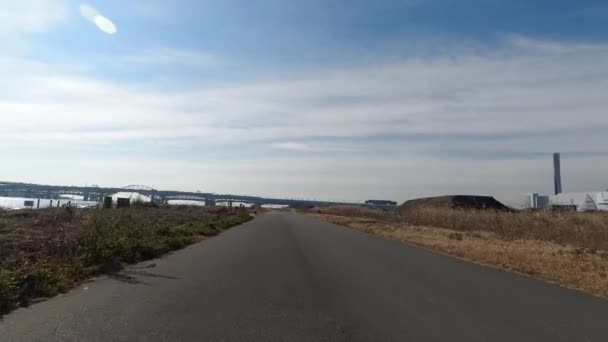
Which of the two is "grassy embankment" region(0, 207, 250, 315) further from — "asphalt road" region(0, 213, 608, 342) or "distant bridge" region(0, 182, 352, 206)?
"distant bridge" region(0, 182, 352, 206)

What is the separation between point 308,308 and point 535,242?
21290 millimetres

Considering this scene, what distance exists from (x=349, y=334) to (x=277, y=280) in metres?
5.15

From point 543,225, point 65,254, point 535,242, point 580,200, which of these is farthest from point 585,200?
point 65,254

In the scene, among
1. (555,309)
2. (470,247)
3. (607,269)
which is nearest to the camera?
(555,309)

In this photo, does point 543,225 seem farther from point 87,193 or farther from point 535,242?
point 87,193

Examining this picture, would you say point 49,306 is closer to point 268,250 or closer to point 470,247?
point 268,250

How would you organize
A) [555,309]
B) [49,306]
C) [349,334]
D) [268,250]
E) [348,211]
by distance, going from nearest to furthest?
[349,334]
[49,306]
[555,309]
[268,250]
[348,211]

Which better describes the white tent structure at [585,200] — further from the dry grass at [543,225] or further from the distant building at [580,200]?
the dry grass at [543,225]

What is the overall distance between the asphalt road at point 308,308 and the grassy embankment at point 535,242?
5.53 feet

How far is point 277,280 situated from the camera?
11953mm

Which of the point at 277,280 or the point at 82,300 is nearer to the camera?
the point at 82,300

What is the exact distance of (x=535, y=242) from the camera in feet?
87.1

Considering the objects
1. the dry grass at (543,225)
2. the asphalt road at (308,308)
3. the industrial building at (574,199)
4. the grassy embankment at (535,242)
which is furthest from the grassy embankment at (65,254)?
the industrial building at (574,199)

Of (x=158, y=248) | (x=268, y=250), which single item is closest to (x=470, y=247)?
(x=268, y=250)
